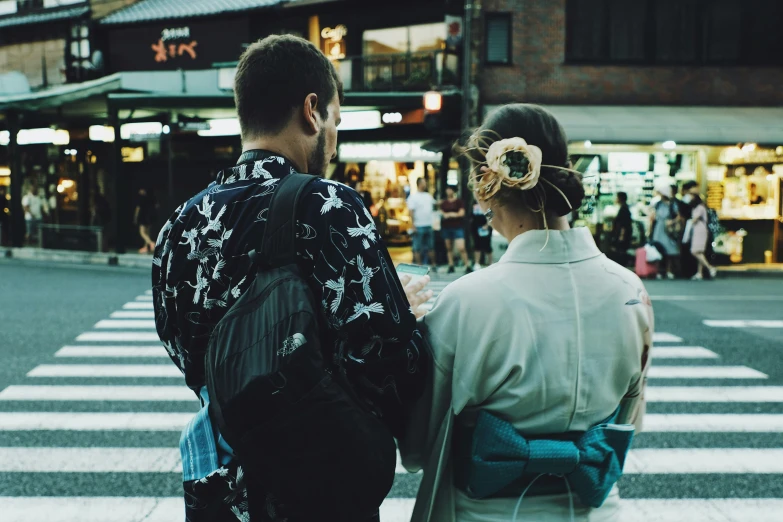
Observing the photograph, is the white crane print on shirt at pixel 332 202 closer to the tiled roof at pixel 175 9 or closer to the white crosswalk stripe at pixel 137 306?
the white crosswalk stripe at pixel 137 306

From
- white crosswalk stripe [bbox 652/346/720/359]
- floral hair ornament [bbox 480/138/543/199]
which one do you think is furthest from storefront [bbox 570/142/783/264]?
floral hair ornament [bbox 480/138/543/199]

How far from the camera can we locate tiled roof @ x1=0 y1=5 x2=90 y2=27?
2740 centimetres

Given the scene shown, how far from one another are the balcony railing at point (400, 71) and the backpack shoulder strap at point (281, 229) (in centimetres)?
1931

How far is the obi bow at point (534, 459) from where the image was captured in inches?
71.5

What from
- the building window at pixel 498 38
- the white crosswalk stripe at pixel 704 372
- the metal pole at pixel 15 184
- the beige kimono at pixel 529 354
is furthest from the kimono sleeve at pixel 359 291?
the metal pole at pixel 15 184

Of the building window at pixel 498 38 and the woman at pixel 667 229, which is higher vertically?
the building window at pixel 498 38

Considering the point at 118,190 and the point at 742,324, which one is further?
the point at 118,190

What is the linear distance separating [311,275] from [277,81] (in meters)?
0.48

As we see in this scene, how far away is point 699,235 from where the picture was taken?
15953 mm

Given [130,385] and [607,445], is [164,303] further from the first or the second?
[130,385]

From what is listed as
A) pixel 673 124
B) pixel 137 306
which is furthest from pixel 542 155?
pixel 673 124

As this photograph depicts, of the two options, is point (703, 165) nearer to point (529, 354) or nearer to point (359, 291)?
point (529, 354)

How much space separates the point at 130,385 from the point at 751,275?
1461cm

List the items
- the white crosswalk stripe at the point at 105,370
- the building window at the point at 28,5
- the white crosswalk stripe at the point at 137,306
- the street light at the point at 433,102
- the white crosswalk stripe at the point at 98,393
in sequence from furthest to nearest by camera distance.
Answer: the building window at the point at 28,5
the street light at the point at 433,102
the white crosswalk stripe at the point at 137,306
the white crosswalk stripe at the point at 105,370
the white crosswalk stripe at the point at 98,393
